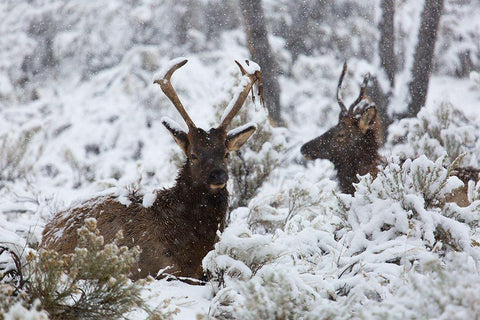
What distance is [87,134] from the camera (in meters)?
17.6

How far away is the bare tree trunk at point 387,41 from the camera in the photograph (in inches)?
408

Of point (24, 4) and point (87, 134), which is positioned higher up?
point (24, 4)

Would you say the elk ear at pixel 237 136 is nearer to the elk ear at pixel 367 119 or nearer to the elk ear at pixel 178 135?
the elk ear at pixel 178 135

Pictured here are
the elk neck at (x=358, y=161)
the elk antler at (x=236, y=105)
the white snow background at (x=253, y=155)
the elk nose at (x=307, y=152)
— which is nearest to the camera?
the white snow background at (x=253, y=155)

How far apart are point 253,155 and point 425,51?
5379 mm

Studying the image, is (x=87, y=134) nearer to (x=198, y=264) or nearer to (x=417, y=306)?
(x=198, y=264)

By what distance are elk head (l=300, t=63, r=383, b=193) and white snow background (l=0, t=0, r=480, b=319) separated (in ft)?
1.50

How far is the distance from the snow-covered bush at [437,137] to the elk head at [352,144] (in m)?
0.65

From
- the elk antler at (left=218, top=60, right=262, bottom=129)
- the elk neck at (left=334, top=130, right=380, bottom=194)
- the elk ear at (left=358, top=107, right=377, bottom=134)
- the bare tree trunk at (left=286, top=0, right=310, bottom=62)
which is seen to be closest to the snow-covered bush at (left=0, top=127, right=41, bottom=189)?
the elk neck at (left=334, top=130, right=380, bottom=194)

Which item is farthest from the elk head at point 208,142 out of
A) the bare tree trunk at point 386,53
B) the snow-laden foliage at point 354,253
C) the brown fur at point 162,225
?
the bare tree trunk at point 386,53

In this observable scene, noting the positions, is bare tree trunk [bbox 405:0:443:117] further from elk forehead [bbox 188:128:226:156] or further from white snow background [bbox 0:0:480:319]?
elk forehead [bbox 188:128:226:156]

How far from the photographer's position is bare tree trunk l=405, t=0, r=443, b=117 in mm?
10016

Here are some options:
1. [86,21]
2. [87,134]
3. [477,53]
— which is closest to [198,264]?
[87,134]

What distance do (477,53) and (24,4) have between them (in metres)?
21.5
